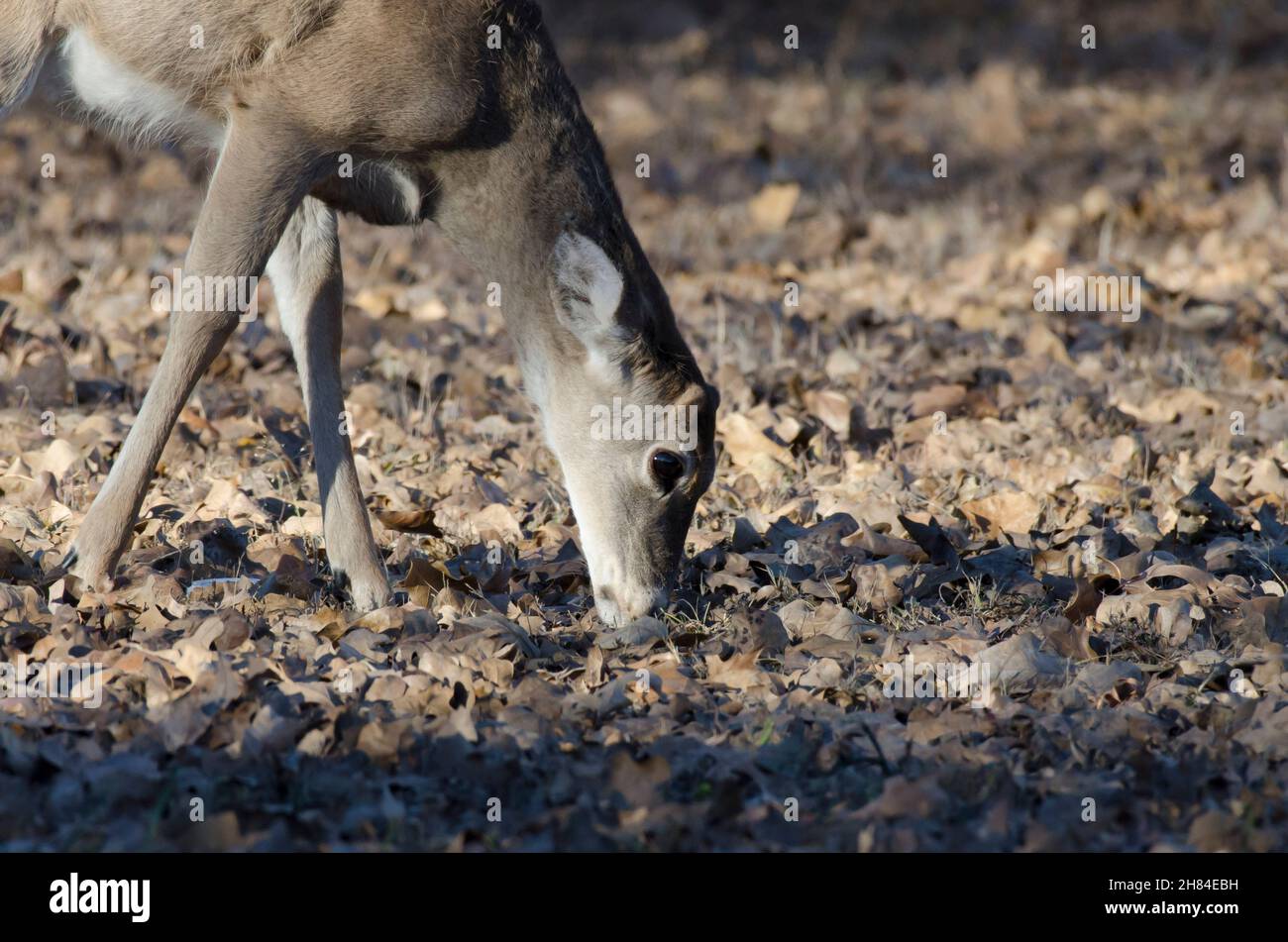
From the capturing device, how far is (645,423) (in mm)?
5453

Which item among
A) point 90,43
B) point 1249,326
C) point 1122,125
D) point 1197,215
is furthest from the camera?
point 1122,125

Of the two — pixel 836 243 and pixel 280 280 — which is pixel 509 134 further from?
pixel 836 243

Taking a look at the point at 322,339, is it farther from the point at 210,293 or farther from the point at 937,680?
the point at 937,680

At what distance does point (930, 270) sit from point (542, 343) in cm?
526

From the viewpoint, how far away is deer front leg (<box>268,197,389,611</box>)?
5422mm

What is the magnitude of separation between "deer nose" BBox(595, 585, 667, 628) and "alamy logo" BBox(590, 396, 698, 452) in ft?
1.71

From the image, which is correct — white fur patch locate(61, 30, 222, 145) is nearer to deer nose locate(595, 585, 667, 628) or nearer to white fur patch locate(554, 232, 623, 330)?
white fur patch locate(554, 232, 623, 330)

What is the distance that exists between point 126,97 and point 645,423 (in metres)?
2.00

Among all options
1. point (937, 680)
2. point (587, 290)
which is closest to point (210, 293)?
point (587, 290)

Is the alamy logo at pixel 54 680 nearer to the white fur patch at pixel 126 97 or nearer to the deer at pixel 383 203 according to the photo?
the deer at pixel 383 203

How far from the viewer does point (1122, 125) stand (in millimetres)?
13602

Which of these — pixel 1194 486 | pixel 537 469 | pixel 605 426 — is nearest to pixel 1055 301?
pixel 1194 486

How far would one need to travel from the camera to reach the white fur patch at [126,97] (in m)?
5.09
